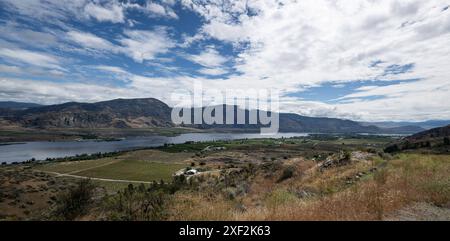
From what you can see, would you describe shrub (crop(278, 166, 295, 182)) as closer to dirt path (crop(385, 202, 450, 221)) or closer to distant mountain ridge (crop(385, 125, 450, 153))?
dirt path (crop(385, 202, 450, 221))

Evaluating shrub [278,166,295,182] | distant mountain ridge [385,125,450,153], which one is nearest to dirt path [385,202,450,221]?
shrub [278,166,295,182]

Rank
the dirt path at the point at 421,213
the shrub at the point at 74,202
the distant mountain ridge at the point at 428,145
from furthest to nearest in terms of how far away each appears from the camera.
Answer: the distant mountain ridge at the point at 428,145 < the shrub at the point at 74,202 < the dirt path at the point at 421,213

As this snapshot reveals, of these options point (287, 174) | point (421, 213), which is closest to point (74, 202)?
point (287, 174)

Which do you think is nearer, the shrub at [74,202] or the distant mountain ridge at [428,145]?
the shrub at [74,202]

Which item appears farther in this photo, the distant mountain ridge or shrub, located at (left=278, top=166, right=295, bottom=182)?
the distant mountain ridge

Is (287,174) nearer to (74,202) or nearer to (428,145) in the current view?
(74,202)

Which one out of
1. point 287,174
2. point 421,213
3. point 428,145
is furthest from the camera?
point 428,145

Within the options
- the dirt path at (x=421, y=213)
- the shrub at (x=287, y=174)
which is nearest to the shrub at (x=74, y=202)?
the shrub at (x=287, y=174)

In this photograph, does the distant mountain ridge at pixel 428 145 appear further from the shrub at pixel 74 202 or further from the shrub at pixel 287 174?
the shrub at pixel 74 202

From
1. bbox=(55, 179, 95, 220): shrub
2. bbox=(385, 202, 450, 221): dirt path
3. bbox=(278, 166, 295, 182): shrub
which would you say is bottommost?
bbox=(55, 179, 95, 220): shrub
